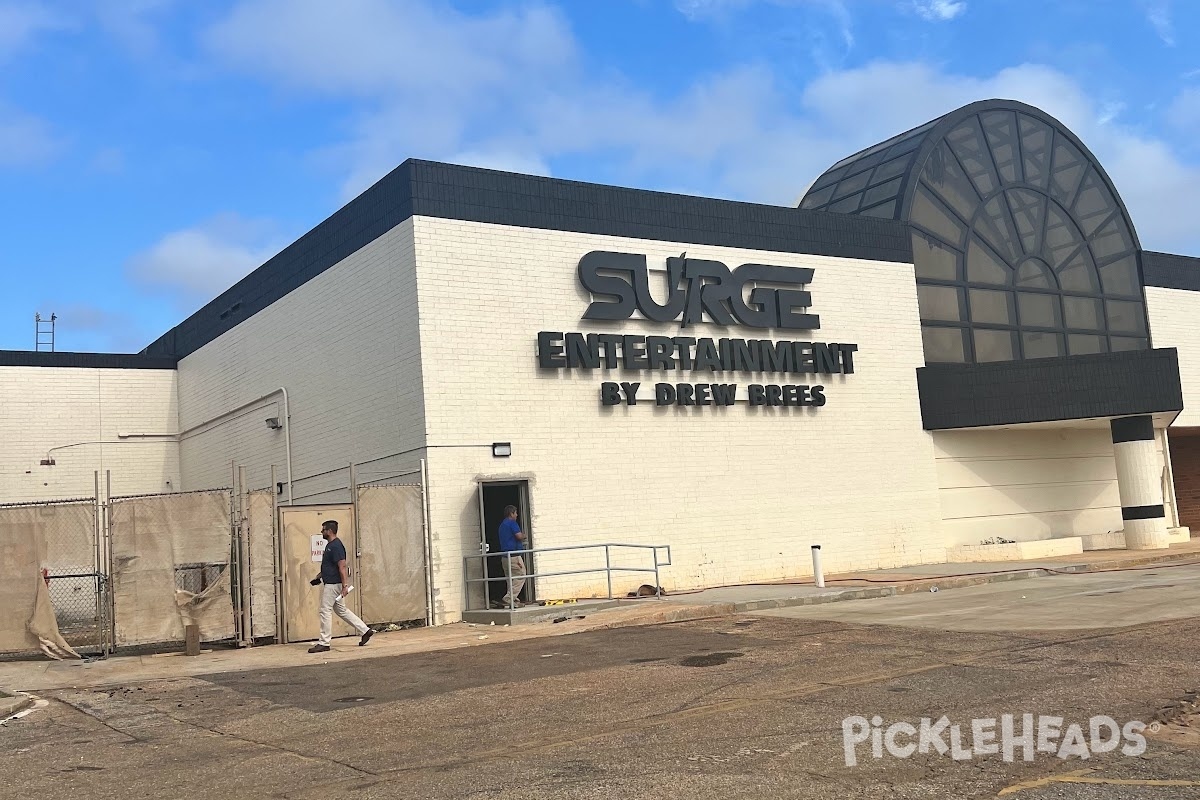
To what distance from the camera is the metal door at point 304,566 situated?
15.9 meters

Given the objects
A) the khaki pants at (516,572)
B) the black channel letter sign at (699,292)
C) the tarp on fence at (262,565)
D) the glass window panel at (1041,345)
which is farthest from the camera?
the glass window panel at (1041,345)

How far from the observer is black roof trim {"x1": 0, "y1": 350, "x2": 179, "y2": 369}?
27.1 m

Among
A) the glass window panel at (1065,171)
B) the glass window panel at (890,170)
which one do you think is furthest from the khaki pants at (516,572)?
the glass window panel at (1065,171)

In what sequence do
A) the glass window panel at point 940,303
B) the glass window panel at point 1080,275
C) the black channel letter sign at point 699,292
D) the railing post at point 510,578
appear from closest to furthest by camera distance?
1. the railing post at point 510,578
2. the black channel letter sign at point 699,292
3. the glass window panel at point 940,303
4. the glass window panel at point 1080,275

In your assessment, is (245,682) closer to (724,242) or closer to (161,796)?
(161,796)

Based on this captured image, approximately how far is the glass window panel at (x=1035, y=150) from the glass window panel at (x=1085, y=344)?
4.02 metres

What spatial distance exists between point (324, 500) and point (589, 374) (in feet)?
19.0

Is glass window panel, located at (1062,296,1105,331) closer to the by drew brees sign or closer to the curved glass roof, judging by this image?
the curved glass roof

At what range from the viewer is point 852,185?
2819 cm

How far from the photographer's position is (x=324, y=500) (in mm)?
21750

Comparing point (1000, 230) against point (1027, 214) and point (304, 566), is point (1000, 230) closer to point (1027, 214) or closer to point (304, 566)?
point (1027, 214)

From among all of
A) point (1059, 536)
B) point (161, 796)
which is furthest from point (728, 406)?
point (161, 796)

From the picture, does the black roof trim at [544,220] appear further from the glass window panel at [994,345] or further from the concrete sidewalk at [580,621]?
the concrete sidewalk at [580,621]

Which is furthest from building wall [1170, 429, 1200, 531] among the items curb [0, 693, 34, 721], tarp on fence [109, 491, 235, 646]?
curb [0, 693, 34, 721]
